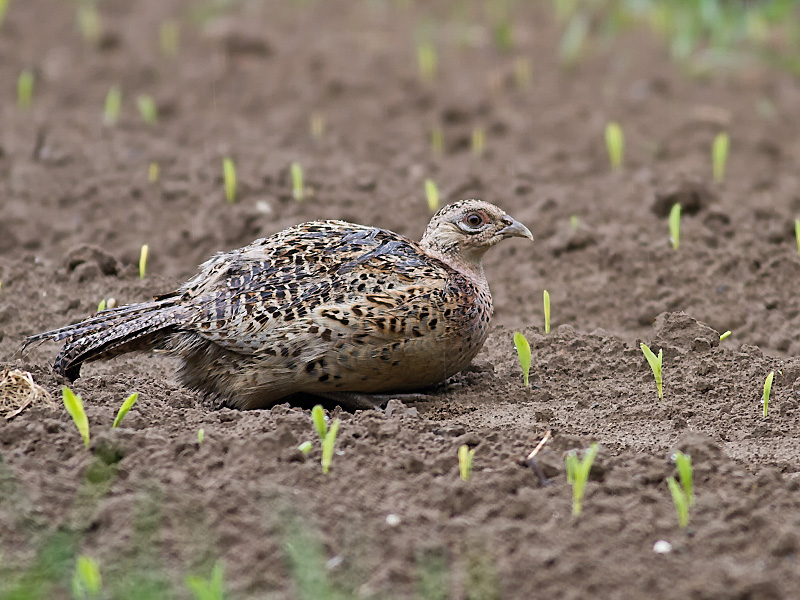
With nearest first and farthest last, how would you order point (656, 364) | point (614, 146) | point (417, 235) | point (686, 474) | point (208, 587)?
point (208, 587) < point (686, 474) < point (656, 364) < point (417, 235) < point (614, 146)

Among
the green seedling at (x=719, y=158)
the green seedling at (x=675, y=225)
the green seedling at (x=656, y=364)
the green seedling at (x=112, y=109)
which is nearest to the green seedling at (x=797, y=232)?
the green seedling at (x=675, y=225)

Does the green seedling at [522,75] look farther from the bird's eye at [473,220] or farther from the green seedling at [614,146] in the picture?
the bird's eye at [473,220]

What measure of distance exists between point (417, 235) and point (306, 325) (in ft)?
7.63

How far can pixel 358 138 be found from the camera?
27.5 feet

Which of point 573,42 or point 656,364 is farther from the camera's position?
point 573,42

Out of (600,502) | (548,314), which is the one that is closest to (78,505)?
(600,502)

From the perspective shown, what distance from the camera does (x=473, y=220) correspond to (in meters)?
5.26

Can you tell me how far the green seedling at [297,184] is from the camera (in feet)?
22.8

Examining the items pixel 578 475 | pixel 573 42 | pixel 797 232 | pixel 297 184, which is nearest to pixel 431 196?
pixel 297 184

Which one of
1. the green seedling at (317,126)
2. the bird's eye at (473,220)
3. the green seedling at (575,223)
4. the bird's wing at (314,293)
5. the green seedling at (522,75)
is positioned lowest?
the green seedling at (575,223)

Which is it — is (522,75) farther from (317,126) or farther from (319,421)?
(319,421)

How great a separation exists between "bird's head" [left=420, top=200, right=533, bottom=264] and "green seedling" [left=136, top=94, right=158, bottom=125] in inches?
156

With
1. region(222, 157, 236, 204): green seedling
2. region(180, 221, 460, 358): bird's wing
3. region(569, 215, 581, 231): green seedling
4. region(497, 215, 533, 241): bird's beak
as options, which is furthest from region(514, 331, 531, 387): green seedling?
region(222, 157, 236, 204): green seedling

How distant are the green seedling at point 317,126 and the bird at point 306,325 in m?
3.46
